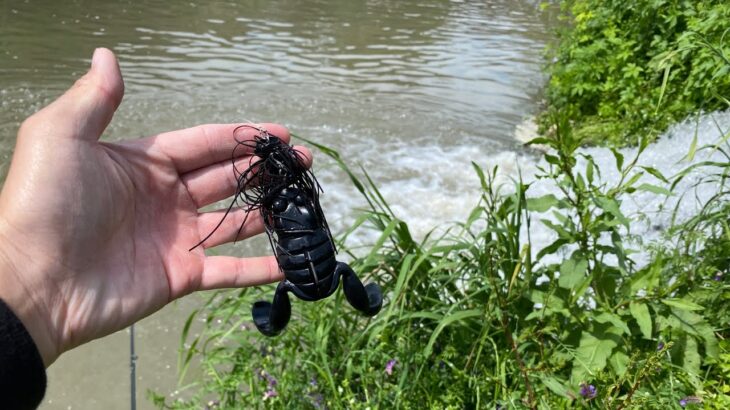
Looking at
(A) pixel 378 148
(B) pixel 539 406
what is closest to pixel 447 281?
(B) pixel 539 406

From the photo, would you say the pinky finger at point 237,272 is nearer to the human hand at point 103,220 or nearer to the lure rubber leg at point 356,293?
the human hand at point 103,220

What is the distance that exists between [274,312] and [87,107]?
3.09 ft

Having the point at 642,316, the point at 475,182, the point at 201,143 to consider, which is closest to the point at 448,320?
the point at 642,316

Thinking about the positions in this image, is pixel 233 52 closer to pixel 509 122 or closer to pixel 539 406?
pixel 509 122

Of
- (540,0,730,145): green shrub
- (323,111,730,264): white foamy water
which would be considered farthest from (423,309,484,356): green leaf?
(540,0,730,145): green shrub

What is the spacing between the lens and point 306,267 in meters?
2.09

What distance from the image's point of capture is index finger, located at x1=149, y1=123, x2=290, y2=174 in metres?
2.45

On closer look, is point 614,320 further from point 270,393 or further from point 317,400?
point 270,393

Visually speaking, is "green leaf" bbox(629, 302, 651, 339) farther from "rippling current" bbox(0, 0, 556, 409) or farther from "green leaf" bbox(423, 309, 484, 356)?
"rippling current" bbox(0, 0, 556, 409)

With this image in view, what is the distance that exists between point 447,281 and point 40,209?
72.1 inches

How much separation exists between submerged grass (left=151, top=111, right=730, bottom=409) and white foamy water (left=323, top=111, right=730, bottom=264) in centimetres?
220

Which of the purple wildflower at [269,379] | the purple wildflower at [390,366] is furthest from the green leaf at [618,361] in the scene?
the purple wildflower at [269,379]

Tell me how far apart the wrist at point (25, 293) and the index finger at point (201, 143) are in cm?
68

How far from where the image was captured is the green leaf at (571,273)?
2.61 meters
